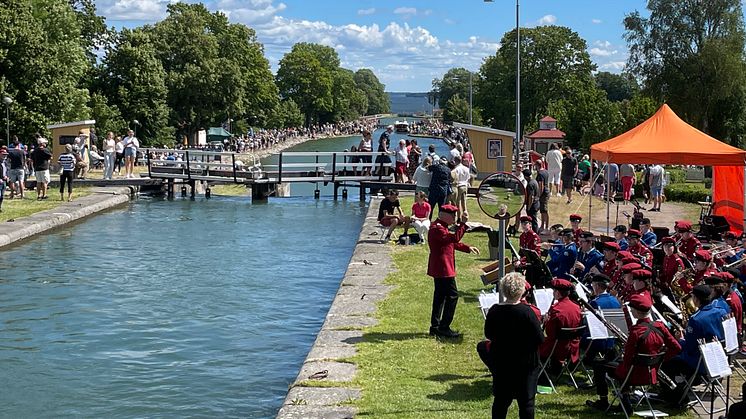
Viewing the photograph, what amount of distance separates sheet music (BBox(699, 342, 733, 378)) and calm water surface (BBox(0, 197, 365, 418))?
4727mm

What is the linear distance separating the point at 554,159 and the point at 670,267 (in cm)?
1660

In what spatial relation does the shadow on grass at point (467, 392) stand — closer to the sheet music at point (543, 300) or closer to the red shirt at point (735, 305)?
the sheet music at point (543, 300)

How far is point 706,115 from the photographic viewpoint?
2239 inches

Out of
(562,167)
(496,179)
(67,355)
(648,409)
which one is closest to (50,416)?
(67,355)

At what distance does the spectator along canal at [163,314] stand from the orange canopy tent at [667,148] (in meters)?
6.14

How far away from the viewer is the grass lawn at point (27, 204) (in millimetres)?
24078

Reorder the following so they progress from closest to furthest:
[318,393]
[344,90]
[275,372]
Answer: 1. [318,393]
2. [275,372]
3. [344,90]

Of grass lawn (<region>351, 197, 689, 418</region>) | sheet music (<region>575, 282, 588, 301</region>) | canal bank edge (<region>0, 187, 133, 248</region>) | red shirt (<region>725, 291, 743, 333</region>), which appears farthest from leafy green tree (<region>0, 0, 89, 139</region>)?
red shirt (<region>725, 291, 743, 333</region>)

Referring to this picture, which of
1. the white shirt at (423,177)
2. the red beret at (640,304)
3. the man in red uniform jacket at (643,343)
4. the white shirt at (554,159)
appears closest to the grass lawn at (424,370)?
the man in red uniform jacket at (643,343)

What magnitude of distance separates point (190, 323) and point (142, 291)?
2.78 m

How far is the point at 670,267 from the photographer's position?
1191 centimetres

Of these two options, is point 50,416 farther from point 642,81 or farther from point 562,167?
point 642,81

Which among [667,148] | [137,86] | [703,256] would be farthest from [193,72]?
[703,256]

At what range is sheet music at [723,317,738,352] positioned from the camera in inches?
332
